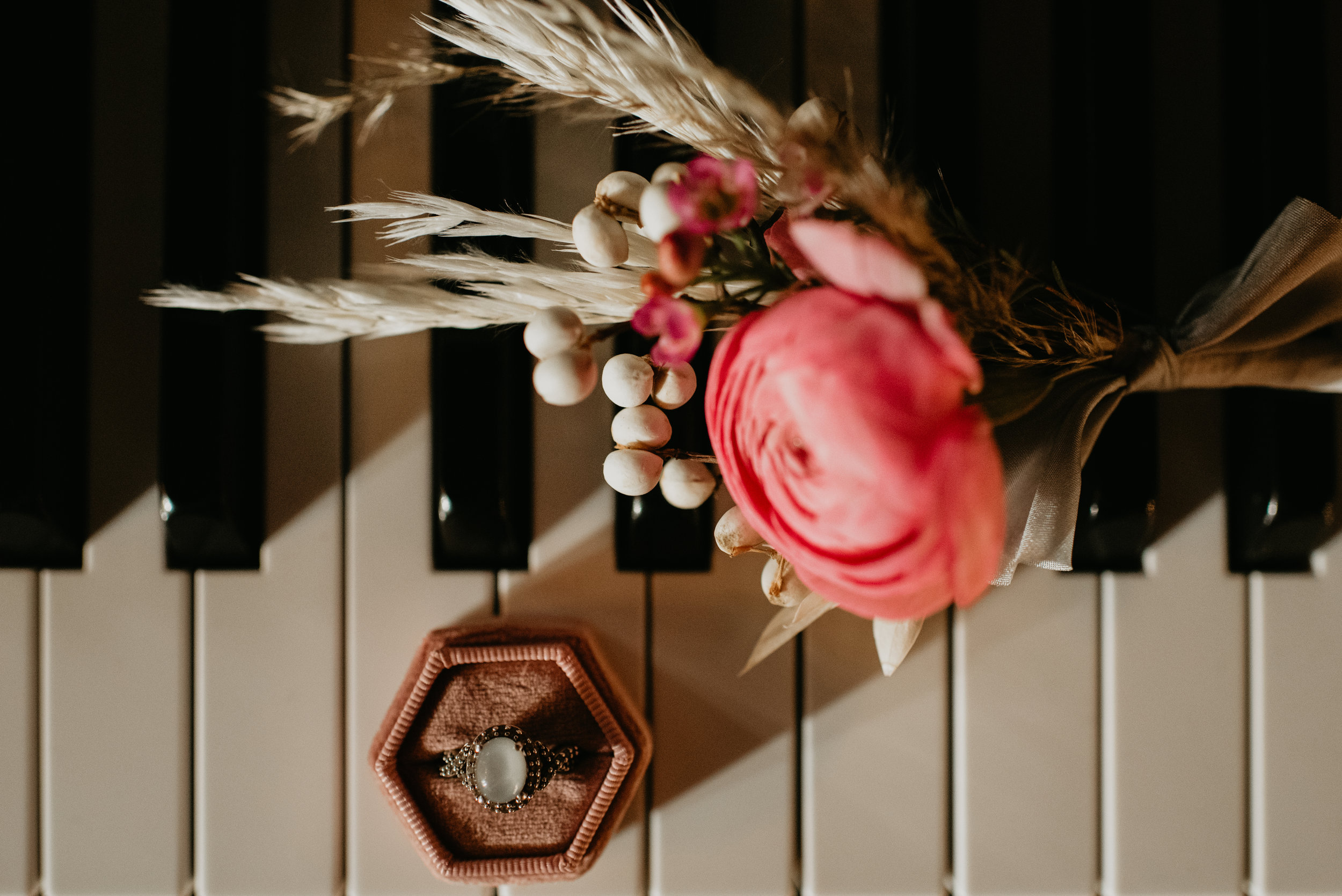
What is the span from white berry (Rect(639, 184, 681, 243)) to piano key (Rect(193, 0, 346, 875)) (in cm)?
43

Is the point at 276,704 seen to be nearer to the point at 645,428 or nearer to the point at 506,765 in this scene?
the point at 506,765

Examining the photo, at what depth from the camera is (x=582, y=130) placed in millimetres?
691

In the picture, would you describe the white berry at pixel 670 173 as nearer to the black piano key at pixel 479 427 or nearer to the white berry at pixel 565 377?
the white berry at pixel 565 377

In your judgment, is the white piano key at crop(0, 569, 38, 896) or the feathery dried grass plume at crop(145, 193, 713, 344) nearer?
the feathery dried grass plume at crop(145, 193, 713, 344)

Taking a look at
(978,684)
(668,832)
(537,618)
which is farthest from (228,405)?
(978,684)

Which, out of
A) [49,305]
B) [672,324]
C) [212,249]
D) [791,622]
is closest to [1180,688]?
[791,622]

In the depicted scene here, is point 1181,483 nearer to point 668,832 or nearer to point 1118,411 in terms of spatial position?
point 1118,411

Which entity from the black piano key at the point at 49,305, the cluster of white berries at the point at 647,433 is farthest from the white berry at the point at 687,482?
the black piano key at the point at 49,305

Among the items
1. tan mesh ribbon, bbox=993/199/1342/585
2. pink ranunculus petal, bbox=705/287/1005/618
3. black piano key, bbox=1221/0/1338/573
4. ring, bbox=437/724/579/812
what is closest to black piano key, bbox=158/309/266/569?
ring, bbox=437/724/579/812

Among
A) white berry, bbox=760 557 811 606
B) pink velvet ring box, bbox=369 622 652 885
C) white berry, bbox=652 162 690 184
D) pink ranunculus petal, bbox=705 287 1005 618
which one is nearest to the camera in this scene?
pink ranunculus petal, bbox=705 287 1005 618

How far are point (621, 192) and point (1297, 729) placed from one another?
0.81 m

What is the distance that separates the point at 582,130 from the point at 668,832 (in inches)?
Result: 26.4

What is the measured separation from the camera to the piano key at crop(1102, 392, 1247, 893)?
2.36 ft

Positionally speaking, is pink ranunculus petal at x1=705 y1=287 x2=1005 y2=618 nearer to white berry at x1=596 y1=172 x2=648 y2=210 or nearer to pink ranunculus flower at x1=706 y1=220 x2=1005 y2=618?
pink ranunculus flower at x1=706 y1=220 x2=1005 y2=618
